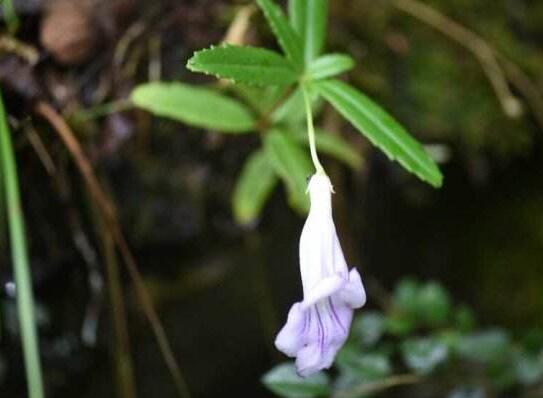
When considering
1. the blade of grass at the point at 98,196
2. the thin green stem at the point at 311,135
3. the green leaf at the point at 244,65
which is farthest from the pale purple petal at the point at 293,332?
the blade of grass at the point at 98,196

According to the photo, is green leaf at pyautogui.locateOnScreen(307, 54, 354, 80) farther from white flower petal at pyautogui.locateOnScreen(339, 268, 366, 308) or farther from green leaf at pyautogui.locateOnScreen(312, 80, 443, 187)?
white flower petal at pyautogui.locateOnScreen(339, 268, 366, 308)

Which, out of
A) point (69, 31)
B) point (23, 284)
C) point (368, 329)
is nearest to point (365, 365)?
point (368, 329)

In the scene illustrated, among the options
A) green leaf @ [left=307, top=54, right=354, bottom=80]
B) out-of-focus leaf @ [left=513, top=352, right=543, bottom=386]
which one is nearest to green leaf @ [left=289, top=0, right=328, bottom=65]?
green leaf @ [left=307, top=54, right=354, bottom=80]

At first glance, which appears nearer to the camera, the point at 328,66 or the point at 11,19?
the point at 328,66

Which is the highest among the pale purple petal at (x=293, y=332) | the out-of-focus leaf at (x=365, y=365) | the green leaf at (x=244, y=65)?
the green leaf at (x=244, y=65)

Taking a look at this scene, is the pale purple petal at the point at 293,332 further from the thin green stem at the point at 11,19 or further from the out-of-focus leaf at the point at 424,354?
the thin green stem at the point at 11,19

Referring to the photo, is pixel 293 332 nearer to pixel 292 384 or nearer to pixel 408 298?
pixel 292 384

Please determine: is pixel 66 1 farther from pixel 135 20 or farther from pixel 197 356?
pixel 197 356
